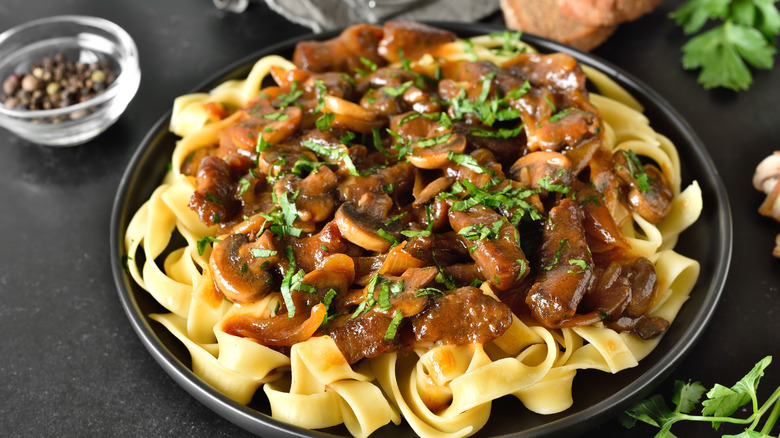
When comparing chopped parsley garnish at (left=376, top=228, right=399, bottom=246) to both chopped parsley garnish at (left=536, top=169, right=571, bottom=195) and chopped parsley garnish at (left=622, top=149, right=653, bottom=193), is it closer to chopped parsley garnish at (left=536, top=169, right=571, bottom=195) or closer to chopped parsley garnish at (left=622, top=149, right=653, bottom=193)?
chopped parsley garnish at (left=536, top=169, right=571, bottom=195)

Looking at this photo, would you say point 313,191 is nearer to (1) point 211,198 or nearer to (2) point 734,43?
(1) point 211,198

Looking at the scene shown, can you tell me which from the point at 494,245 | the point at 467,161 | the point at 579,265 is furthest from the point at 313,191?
the point at 579,265

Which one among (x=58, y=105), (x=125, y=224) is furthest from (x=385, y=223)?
(x=58, y=105)

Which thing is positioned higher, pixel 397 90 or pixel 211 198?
pixel 397 90

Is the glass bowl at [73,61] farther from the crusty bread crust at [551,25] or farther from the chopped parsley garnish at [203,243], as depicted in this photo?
the crusty bread crust at [551,25]

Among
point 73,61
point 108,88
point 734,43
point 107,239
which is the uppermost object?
point 734,43

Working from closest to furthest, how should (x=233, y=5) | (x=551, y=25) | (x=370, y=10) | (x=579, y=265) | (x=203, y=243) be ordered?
1. (x=579, y=265)
2. (x=203, y=243)
3. (x=551, y=25)
4. (x=370, y=10)
5. (x=233, y=5)

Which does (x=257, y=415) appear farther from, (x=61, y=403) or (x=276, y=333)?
(x=61, y=403)
